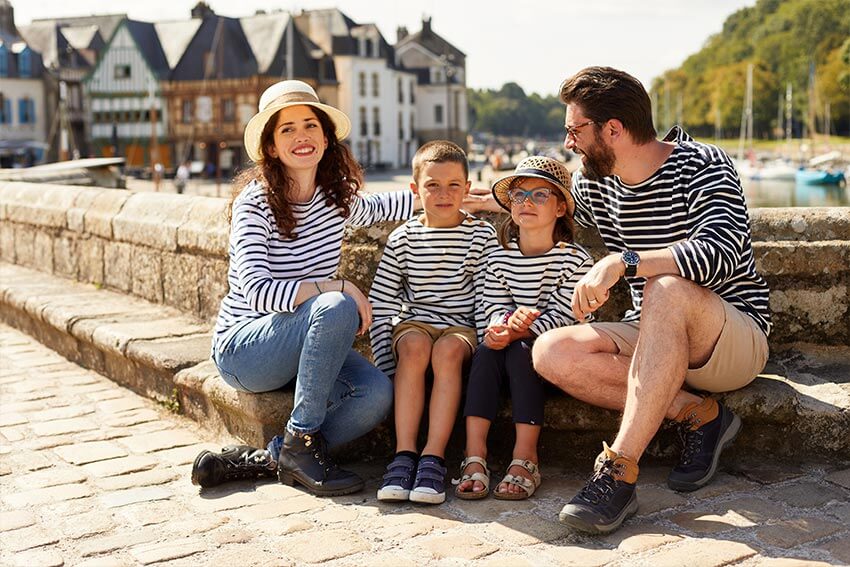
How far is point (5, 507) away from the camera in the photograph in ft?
12.2

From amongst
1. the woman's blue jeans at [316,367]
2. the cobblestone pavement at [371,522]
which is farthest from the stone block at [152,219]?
the woman's blue jeans at [316,367]

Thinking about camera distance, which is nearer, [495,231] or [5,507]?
[5,507]

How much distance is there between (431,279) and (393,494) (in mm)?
917

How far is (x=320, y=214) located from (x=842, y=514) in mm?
2134

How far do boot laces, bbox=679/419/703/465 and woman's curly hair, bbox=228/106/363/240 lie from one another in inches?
60.0

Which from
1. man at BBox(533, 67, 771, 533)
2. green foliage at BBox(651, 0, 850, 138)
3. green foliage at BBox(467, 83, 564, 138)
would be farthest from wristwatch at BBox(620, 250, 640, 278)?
green foliage at BBox(467, 83, 564, 138)

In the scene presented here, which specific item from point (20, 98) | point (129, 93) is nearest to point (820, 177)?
point (129, 93)

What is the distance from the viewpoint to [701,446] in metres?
Result: 3.63

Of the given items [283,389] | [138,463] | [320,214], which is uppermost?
[320,214]

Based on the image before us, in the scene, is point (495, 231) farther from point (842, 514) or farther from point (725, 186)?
point (842, 514)

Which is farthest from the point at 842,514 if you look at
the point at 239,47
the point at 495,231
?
the point at 239,47

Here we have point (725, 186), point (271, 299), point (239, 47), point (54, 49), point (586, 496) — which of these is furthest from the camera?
point (54, 49)

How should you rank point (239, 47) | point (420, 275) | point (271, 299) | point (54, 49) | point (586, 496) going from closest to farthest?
point (586, 496) < point (271, 299) < point (420, 275) < point (239, 47) < point (54, 49)

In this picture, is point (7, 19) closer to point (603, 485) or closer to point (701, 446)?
point (701, 446)
